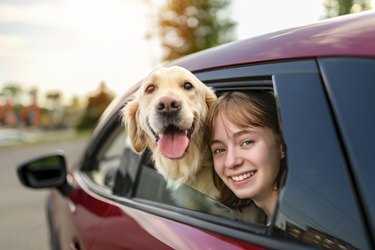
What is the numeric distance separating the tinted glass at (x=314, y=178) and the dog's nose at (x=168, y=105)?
0.59 metres

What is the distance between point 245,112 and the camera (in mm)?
1717

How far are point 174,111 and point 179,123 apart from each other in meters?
0.05

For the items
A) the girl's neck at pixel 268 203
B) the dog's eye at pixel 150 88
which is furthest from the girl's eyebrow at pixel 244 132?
the dog's eye at pixel 150 88

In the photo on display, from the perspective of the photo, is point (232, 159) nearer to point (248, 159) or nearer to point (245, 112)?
point (248, 159)

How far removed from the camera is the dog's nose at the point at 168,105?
6.23 feet

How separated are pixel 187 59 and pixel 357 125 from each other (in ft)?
3.89

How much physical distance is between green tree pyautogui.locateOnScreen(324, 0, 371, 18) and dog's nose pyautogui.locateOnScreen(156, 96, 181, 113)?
697mm

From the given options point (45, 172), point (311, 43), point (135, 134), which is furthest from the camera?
point (45, 172)

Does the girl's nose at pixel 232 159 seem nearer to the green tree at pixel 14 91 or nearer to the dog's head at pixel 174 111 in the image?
the dog's head at pixel 174 111

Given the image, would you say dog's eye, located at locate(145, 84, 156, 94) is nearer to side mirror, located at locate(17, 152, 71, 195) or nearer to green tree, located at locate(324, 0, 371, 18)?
green tree, located at locate(324, 0, 371, 18)

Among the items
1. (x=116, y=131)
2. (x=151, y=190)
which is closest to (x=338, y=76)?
(x=151, y=190)

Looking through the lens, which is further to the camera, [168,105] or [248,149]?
[168,105]

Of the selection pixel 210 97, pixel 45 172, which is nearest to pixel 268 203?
pixel 210 97

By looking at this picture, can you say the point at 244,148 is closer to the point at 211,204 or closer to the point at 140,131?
the point at 211,204
